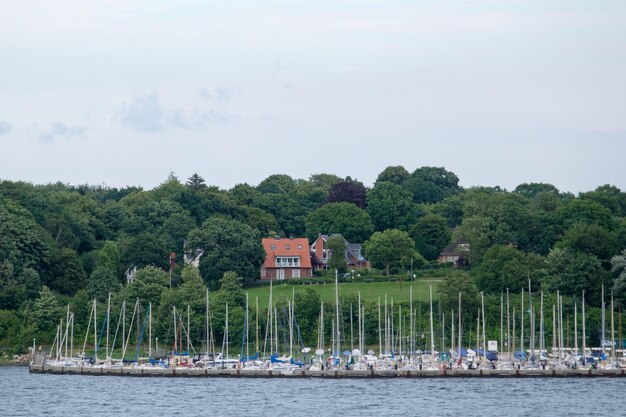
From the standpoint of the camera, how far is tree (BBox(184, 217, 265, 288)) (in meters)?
131

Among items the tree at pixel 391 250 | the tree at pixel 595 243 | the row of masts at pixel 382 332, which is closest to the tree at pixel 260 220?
the tree at pixel 391 250

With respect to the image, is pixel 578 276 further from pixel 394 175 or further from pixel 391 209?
pixel 394 175

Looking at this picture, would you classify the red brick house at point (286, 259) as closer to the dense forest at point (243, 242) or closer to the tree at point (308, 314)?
the dense forest at point (243, 242)

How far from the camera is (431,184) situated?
186m

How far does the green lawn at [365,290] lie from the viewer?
121312 mm

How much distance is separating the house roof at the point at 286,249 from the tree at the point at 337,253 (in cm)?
231

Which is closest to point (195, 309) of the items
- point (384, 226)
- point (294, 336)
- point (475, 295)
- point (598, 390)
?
point (294, 336)

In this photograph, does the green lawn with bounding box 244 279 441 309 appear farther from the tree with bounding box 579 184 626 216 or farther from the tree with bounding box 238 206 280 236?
the tree with bounding box 579 184 626 216

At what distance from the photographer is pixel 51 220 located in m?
136

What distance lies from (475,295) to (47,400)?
38.9m

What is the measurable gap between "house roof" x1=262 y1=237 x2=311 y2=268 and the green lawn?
8664 millimetres

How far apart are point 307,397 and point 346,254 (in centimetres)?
6009

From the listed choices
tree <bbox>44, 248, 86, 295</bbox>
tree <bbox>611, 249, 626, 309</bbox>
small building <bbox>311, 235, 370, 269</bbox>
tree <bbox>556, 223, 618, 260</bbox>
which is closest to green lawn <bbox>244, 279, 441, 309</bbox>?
tree <bbox>556, 223, 618, 260</bbox>

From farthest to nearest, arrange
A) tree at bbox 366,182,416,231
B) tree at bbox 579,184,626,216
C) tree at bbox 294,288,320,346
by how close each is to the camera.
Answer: tree at bbox 366,182,416,231 < tree at bbox 579,184,626,216 < tree at bbox 294,288,320,346
